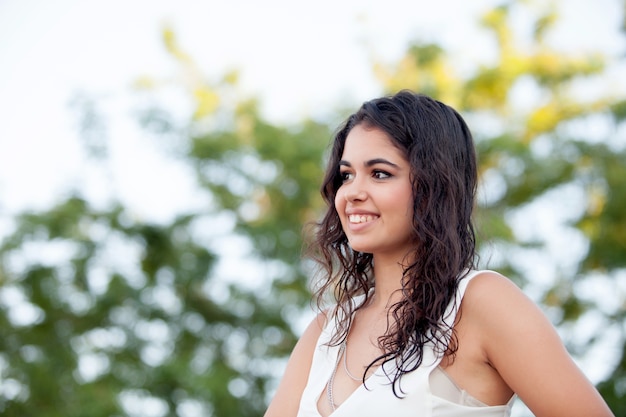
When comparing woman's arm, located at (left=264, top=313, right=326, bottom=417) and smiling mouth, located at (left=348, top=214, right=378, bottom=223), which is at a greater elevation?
smiling mouth, located at (left=348, top=214, right=378, bottom=223)

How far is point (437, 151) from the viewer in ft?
7.35

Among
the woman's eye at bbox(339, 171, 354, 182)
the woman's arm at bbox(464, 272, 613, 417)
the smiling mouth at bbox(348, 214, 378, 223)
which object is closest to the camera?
the woman's arm at bbox(464, 272, 613, 417)

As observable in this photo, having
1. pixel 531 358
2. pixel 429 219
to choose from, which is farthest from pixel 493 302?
pixel 429 219

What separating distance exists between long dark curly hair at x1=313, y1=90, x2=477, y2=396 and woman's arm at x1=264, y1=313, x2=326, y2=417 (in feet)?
0.41

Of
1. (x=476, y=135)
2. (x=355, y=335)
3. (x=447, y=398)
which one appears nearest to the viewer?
(x=447, y=398)

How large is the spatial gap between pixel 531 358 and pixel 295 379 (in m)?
0.75

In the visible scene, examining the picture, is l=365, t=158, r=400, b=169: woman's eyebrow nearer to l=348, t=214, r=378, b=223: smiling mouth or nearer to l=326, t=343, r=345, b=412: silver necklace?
l=348, t=214, r=378, b=223: smiling mouth

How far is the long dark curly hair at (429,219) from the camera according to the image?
2150 millimetres

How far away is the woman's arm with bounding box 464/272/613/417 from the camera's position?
1.92m

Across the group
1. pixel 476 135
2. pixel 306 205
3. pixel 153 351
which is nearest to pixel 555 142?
pixel 476 135

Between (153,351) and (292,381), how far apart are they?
746 centimetres

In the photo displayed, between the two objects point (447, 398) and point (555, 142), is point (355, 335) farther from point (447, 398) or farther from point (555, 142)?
point (555, 142)

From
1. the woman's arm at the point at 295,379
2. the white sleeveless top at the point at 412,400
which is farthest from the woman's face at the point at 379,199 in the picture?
the woman's arm at the point at 295,379

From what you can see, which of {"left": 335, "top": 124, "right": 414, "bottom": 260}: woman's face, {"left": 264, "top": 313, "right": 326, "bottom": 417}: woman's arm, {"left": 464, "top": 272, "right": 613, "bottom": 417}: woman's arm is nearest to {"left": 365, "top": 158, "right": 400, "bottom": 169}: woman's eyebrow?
{"left": 335, "top": 124, "right": 414, "bottom": 260}: woman's face
